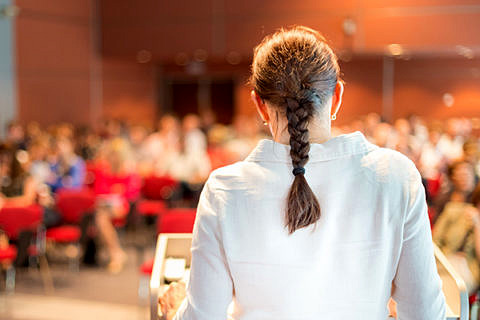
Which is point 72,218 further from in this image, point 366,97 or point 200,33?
point 366,97

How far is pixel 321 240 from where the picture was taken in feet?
4.17

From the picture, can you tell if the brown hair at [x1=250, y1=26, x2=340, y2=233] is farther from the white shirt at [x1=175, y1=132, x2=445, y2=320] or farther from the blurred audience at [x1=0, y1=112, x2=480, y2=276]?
the blurred audience at [x1=0, y1=112, x2=480, y2=276]

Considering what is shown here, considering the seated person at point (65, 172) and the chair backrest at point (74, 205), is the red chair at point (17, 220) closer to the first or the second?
the chair backrest at point (74, 205)

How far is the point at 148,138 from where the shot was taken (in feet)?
34.7

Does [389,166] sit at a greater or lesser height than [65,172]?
greater

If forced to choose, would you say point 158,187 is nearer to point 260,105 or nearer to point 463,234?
point 463,234

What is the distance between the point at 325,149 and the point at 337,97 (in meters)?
0.16

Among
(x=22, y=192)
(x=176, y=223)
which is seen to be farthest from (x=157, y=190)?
(x=176, y=223)

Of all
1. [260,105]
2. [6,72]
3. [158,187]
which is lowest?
[158,187]

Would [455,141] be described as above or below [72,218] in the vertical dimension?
above

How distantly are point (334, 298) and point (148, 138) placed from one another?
31.2 feet

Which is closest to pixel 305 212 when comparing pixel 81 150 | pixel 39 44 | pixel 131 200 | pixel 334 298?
pixel 334 298

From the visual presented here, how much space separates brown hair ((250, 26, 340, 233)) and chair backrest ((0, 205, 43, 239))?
496 cm

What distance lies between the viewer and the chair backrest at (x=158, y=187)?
27.0 ft
